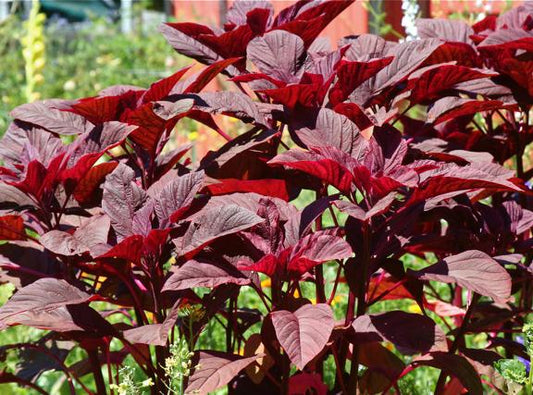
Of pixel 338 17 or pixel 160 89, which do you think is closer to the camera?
pixel 160 89

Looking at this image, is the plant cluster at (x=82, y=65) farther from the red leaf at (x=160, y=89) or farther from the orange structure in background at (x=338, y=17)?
the red leaf at (x=160, y=89)

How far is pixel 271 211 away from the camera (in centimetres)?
127

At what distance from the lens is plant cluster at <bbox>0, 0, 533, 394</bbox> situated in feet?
4.01

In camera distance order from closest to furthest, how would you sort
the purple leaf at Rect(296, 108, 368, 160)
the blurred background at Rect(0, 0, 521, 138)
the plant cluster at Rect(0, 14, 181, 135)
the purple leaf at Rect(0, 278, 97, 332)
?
the purple leaf at Rect(0, 278, 97, 332), the purple leaf at Rect(296, 108, 368, 160), the blurred background at Rect(0, 0, 521, 138), the plant cluster at Rect(0, 14, 181, 135)

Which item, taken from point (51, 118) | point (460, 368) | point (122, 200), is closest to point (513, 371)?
point (460, 368)

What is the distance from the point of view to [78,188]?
4.62ft

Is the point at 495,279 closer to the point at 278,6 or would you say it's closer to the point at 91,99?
the point at 91,99

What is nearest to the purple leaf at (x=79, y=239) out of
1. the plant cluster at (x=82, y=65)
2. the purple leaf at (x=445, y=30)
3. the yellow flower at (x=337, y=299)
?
the purple leaf at (x=445, y=30)

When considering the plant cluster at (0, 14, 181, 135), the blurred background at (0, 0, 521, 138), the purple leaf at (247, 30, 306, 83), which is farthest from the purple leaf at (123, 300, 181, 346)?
the plant cluster at (0, 14, 181, 135)

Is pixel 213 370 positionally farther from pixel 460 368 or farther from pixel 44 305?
pixel 460 368

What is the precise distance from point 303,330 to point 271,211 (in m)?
0.21

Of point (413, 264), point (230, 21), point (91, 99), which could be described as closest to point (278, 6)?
point (413, 264)

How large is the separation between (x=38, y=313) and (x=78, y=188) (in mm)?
251

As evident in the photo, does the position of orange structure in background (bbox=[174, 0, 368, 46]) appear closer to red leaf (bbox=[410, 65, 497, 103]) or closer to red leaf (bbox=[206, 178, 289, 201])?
red leaf (bbox=[410, 65, 497, 103])
